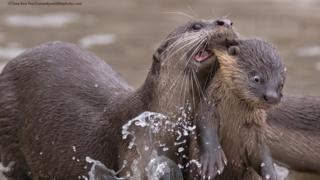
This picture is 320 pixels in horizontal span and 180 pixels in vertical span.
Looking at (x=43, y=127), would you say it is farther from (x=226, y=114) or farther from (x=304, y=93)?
(x=304, y=93)

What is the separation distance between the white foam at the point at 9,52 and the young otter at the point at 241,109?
2.97 meters

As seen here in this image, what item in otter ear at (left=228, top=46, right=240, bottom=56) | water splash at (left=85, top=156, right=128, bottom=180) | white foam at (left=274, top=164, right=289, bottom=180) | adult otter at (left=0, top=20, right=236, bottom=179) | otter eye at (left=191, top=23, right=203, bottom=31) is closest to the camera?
otter ear at (left=228, top=46, right=240, bottom=56)

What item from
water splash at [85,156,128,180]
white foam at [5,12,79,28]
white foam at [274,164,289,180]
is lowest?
white foam at [5,12,79,28]

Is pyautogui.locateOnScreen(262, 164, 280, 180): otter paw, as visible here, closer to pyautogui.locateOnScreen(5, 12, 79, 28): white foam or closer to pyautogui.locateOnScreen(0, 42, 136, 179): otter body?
pyautogui.locateOnScreen(0, 42, 136, 179): otter body

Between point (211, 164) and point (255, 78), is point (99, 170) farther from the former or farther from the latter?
point (255, 78)

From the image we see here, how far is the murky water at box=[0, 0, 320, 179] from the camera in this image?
725 centimetres

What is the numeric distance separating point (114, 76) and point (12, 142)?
22.2 inches

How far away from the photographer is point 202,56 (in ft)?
14.3

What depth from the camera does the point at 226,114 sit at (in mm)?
4391

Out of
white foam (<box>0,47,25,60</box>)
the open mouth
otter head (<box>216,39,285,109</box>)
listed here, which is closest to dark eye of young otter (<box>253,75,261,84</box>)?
otter head (<box>216,39,285,109</box>)

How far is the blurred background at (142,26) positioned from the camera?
23.8ft

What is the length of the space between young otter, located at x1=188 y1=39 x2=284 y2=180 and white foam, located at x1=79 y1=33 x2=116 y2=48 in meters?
3.32

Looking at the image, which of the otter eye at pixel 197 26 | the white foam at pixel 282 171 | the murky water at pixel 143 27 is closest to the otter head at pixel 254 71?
the otter eye at pixel 197 26

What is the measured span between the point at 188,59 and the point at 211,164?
42 centimetres
